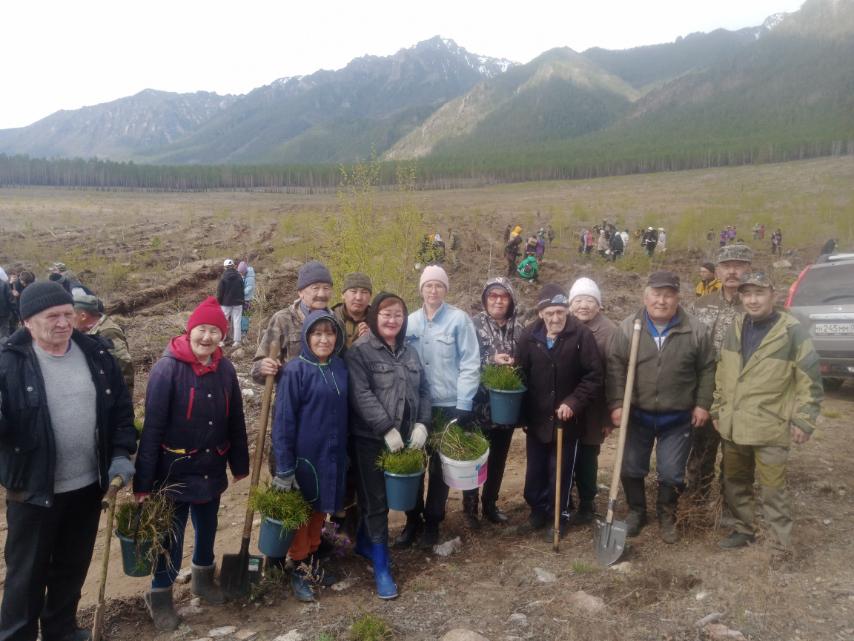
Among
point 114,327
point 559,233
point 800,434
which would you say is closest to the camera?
point 800,434

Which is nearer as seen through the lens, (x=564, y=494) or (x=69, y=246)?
(x=564, y=494)

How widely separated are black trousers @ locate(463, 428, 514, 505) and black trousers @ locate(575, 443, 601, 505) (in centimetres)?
54

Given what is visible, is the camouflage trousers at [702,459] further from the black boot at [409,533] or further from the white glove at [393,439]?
the white glove at [393,439]

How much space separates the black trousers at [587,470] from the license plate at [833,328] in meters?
4.61

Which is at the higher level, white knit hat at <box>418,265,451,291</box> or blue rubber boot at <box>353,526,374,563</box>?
white knit hat at <box>418,265,451,291</box>

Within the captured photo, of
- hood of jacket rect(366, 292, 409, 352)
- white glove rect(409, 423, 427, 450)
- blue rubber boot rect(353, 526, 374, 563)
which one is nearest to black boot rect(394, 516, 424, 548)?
blue rubber boot rect(353, 526, 374, 563)

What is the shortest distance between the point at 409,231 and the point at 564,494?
7.26 meters

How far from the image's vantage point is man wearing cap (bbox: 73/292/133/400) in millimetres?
4012

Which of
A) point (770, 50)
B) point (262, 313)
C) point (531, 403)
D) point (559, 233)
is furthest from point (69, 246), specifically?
point (770, 50)

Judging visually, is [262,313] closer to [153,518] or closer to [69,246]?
[153,518]

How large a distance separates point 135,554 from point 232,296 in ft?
25.9

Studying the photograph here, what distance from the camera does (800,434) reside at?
11.5ft

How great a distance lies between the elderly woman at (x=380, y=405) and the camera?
360cm

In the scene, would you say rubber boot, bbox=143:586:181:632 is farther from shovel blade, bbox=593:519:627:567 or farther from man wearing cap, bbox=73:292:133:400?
shovel blade, bbox=593:519:627:567
